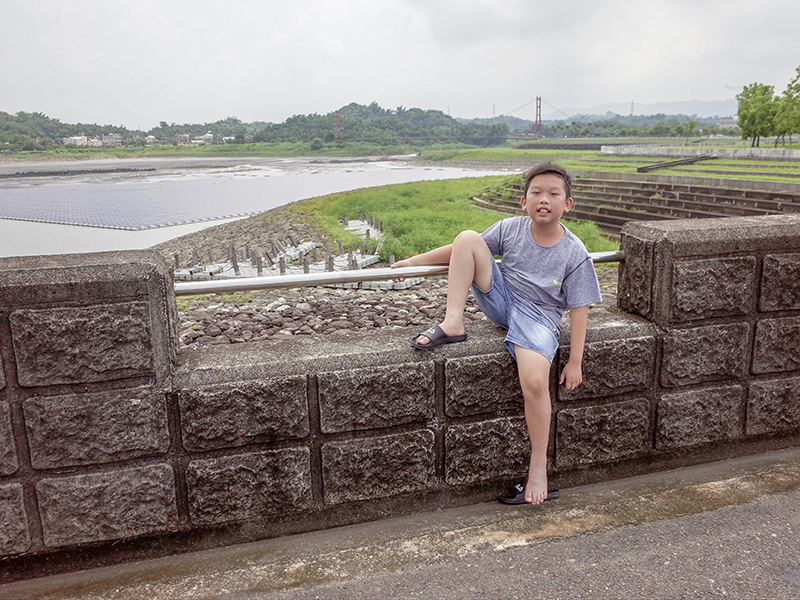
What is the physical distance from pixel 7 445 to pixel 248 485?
0.81m

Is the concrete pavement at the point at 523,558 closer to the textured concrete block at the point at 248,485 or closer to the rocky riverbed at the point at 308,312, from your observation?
the textured concrete block at the point at 248,485

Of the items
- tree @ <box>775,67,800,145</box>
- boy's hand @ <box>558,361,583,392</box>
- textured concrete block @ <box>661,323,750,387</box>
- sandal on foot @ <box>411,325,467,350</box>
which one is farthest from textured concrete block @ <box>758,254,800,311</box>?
tree @ <box>775,67,800,145</box>

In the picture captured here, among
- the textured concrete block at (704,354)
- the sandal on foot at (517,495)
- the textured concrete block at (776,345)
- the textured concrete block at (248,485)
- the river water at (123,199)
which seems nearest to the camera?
the textured concrete block at (248,485)

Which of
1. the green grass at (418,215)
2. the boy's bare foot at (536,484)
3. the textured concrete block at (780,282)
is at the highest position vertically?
the textured concrete block at (780,282)

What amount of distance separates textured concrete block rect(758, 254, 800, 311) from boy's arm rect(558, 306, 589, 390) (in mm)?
950

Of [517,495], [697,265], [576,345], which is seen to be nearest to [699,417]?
[697,265]

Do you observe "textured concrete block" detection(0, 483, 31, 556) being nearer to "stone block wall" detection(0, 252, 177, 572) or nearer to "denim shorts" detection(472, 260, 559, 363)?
"stone block wall" detection(0, 252, 177, 572)

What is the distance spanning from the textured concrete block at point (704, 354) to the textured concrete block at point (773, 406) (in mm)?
147

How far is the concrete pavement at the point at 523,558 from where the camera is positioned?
2162 millimetres

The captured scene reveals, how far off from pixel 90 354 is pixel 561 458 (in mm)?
1913

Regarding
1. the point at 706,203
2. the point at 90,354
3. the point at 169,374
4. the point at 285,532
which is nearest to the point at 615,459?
the point at 285,532

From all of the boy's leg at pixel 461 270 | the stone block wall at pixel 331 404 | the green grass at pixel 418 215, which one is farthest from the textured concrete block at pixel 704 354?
the green grass at pixel 418 215

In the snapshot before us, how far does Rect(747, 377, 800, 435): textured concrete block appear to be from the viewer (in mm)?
3020

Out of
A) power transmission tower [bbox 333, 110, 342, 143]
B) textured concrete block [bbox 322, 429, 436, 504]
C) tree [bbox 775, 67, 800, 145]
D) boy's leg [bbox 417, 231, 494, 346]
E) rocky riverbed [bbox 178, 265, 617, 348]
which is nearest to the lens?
→ textured concrete block [bbox 322, 429, 436, 504]
